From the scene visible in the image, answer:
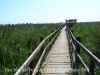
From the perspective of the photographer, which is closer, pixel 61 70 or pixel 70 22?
pixel 61 70

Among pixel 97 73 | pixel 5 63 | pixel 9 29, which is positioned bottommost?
pixel 97 73

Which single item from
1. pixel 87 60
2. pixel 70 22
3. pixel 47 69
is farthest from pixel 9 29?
pixel 70 22

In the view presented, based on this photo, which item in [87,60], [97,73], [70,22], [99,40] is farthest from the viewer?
[70,22]

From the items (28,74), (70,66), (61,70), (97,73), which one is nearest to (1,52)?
(28,74)

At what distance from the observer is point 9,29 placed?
5984 millimetres

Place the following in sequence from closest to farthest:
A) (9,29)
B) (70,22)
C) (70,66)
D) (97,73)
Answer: (97,73)
(70,66)
(9,29)
(70,22)

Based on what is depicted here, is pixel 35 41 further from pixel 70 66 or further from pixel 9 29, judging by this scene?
pixel 70 66

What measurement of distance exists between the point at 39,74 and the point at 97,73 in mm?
1711

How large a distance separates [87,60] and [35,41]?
10.1 ft

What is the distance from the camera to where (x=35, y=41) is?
735cm

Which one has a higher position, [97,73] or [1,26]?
[1,26]

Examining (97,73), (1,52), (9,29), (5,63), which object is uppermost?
(9,29)

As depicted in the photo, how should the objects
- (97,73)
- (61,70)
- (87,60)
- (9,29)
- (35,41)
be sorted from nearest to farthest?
(97,73) < (61,70) < (87,60) < (9,29) < (35,41)

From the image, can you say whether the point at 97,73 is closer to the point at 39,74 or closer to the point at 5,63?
the point at 39,74
